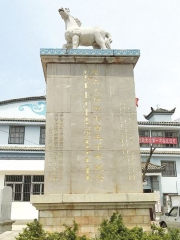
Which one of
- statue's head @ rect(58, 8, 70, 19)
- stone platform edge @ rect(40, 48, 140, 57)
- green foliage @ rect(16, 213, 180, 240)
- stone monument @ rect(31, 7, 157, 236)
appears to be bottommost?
green foliage @ rect(16, 213, 180, 240)

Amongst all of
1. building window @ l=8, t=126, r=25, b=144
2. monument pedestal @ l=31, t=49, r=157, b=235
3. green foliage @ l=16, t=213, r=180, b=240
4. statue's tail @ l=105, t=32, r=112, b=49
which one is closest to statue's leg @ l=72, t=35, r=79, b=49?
monument pedestal @ l=31, t=49, r=157, b=235

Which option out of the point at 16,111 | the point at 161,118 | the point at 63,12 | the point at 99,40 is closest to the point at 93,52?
the point at 99,40

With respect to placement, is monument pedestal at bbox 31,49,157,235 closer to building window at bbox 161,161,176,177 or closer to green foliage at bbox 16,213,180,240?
green foliage at bbox 16,213,180,240

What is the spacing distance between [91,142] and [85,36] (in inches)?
118

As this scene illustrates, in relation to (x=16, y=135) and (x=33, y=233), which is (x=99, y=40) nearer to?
(x=33, y=233)

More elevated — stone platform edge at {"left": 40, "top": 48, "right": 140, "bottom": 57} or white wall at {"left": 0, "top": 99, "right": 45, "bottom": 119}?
white wall at {"left": 0, "top": 99, "right": 45, "bottom": 119}

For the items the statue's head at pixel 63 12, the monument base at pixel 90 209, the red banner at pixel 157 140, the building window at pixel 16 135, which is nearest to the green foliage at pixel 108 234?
the monument base at pixel 90 209

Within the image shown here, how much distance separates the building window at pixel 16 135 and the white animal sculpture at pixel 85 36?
14672 millimetres

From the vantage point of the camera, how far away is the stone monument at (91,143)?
5863mm

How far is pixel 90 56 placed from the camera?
23.4ft

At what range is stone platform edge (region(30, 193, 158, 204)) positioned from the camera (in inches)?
227

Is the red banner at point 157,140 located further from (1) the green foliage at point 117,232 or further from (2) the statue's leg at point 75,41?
(1) the green foliage at point 117,232

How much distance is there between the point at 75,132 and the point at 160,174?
1688 centimetres

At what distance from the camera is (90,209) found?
5906 mm
